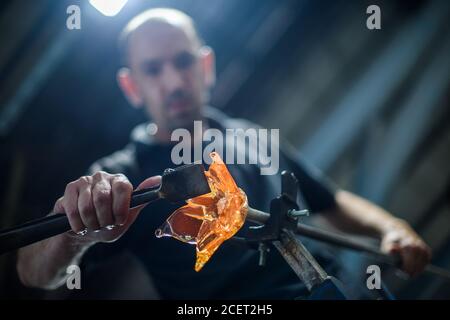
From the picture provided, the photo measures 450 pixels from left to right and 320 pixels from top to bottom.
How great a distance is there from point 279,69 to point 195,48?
1330 millimetres

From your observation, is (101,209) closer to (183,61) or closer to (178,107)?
(178,107)

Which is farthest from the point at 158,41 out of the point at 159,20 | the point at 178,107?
the point at 178,107

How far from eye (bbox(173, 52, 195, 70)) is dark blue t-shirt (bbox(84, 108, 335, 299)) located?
34 cm

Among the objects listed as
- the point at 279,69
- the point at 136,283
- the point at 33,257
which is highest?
the point at 279,69

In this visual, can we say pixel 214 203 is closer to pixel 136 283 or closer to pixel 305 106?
pixel 136 283

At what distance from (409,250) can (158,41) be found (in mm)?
1196

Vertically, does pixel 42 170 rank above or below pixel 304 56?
below

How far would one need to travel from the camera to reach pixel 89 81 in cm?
228

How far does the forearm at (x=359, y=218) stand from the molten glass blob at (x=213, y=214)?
3.29ft

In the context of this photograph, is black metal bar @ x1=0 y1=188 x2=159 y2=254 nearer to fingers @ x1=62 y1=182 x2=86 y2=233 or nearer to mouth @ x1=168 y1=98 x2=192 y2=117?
fingers @ x1=62 y1=182 x2=86 y2=233

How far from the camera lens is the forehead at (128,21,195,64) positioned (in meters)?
1.58

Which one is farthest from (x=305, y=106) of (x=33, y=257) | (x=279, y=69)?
(x=33, y=257)

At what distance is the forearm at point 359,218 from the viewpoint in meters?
1.53

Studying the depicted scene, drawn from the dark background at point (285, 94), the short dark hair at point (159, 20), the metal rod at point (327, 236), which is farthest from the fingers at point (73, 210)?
the dark background at point (285, 94)
